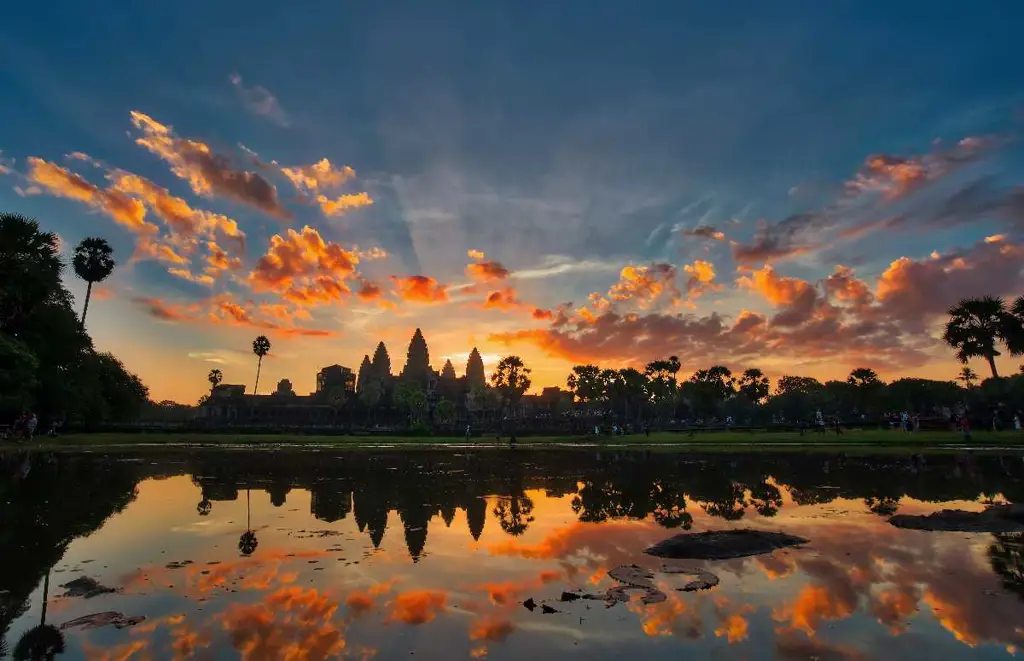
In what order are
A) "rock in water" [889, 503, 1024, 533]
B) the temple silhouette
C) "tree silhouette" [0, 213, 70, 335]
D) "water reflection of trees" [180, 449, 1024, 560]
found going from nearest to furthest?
"rock in water" [889, 503, 1024, 533], "water reflection of trees" [180, 449, 1024, 560], "tree silhouette" [0, 213, 70, 335], the temple silhouette

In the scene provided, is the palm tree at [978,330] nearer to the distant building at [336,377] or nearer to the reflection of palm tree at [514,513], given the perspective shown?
the reflection of palm tree at [514,513]

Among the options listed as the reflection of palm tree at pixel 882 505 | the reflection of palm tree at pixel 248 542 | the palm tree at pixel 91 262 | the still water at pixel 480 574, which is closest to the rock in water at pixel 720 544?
the still water at pixel 480 574

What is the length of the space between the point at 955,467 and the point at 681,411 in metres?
128

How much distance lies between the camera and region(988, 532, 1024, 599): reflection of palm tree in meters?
9.41

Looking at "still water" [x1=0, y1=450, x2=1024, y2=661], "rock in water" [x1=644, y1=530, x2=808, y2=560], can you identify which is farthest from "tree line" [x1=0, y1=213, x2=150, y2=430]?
"rock in water" [x1=644, y1=530, x2=808, y2=560]

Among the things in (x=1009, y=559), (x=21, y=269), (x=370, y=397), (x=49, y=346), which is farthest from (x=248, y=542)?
(x=370, y=397)

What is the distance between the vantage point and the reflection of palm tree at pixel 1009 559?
30.9ft

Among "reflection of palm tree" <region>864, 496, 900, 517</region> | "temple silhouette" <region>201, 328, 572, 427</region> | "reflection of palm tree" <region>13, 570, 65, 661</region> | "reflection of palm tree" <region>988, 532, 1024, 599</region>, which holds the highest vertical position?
"temple silhouette" <region>201, 328, 572, 427</region>

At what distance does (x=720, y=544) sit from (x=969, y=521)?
7.58 m

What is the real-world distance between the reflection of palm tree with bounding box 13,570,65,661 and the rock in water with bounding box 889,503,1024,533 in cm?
1739

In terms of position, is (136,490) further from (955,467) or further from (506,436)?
(506,436)

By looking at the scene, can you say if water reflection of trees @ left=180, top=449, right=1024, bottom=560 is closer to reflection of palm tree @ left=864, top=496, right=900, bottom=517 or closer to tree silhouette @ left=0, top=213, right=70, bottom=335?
reflection of palm tree @ left=864, top=496, right=900, bottom=517

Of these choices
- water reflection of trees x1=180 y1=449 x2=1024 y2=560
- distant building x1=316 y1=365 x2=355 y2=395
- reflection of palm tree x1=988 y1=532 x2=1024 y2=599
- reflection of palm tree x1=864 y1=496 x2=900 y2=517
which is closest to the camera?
reflection of palm tree x1=988 y1=532 x2=1024 y2=599

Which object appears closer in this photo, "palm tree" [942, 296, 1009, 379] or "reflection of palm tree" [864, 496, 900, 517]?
"reflection of palm tree" [864, 496, 900, 517]
